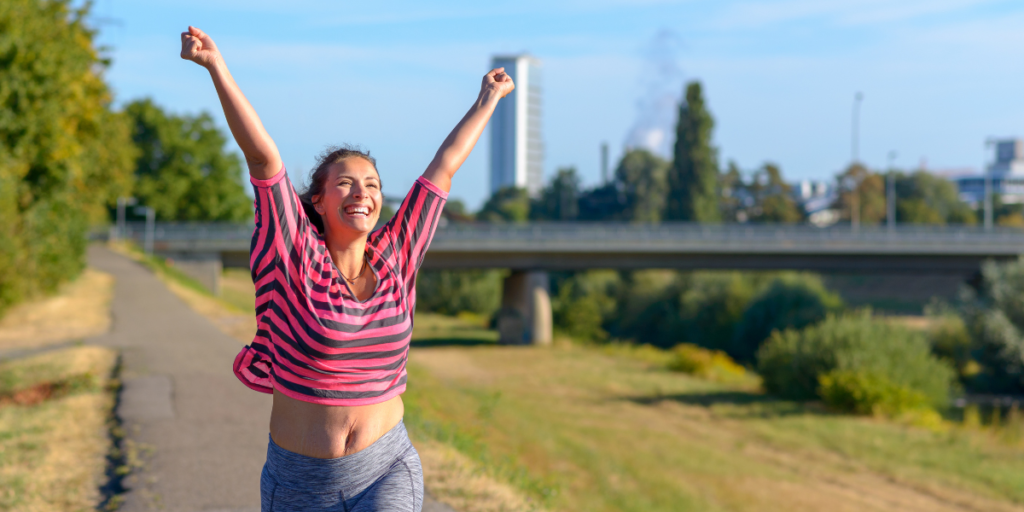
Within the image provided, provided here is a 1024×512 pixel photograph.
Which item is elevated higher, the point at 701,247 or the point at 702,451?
the point at 701,247

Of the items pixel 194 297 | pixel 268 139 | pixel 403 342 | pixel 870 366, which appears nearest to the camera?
pixel 268 139

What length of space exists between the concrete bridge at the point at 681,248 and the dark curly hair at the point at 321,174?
4037 cm

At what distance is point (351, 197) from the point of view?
285 centimetres

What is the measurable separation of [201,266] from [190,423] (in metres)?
38.7

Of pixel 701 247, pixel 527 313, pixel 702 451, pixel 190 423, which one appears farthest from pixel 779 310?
pixel 190 423

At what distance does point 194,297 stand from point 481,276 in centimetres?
4196

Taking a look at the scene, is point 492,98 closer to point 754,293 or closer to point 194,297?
point 194,297

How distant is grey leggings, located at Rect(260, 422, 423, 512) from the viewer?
2.79 metres

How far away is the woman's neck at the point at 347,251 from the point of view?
2.89 meters

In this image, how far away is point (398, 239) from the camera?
3.08 meters

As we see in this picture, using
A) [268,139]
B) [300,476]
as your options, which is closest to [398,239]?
[268,139]

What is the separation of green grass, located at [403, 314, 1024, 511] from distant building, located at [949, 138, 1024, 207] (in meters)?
122

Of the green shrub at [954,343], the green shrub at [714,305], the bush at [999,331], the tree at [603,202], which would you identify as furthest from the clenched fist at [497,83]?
the tree at [603,202]

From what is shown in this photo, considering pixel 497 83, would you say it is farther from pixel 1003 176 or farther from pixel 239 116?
pixel 1003 176
